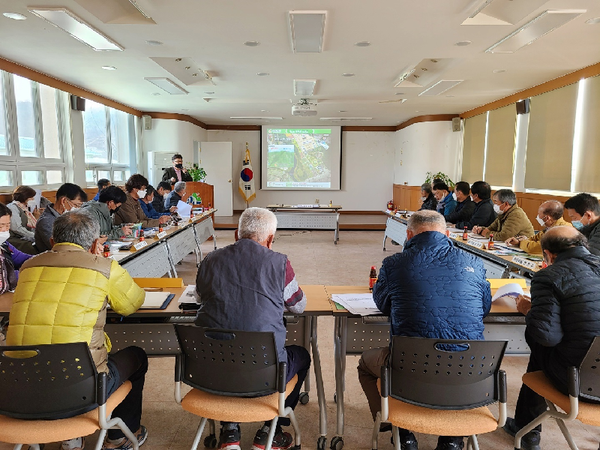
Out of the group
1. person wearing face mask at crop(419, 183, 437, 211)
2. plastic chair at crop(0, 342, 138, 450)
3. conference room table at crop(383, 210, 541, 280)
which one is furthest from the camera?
person wearing face mask at crop(419, 183, 437, 211)

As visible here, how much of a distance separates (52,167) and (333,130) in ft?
26.5

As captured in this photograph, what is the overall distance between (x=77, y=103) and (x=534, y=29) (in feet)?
22.7

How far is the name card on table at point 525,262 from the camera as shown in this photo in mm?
3312

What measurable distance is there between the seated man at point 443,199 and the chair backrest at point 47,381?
574cm

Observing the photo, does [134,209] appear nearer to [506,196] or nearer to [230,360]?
[230,360]

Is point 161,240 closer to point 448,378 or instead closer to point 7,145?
point 7,145

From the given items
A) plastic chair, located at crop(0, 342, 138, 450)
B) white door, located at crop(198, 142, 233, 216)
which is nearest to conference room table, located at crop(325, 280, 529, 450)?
plastic chair, located at crop(0, 342, 138, 450)

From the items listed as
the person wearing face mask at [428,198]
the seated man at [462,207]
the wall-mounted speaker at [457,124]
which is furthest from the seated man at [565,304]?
the wall-mounted speaker at [457,124]

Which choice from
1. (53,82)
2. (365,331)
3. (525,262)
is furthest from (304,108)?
(365,331)

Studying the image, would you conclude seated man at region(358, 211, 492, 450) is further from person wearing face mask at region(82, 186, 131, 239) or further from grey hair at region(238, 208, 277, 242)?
person wearing face mask at region(82, 186, 131, 239)

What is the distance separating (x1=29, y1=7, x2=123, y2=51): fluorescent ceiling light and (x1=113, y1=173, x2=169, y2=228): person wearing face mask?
1.54m

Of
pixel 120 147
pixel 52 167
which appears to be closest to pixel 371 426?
pixel 52 167

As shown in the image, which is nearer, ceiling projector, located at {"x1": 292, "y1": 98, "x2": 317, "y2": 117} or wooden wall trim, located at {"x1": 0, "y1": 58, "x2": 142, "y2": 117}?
wooden wall trim, located at {"x1": 0, "y1": 58, "x2": 142, "y2": 117}

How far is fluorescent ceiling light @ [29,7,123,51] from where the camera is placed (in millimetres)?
3824
